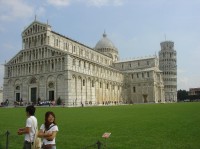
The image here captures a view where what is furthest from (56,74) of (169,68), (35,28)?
(169,68)

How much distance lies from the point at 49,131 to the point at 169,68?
115740 mm

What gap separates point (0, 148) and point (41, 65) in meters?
53.6

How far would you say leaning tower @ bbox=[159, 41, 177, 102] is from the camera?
115500mm

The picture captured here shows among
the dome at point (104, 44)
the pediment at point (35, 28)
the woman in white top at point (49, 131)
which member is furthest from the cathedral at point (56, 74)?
the woman in white top at point (49, 131)

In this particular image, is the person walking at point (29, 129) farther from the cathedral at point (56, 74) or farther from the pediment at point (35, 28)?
the pediment at point (35, 28)

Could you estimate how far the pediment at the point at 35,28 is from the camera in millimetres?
63325

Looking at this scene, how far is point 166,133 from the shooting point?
43.7 ft

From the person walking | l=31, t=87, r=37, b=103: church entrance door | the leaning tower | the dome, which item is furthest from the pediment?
the leaning tower

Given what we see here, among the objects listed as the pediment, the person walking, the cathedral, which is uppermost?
the pediment

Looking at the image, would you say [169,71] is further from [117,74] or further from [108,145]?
[108,145]

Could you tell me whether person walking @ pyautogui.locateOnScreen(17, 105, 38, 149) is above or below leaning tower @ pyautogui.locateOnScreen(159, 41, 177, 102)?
below

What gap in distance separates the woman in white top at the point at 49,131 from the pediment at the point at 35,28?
58.2 m

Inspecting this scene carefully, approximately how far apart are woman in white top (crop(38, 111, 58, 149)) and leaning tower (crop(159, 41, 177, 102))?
111m

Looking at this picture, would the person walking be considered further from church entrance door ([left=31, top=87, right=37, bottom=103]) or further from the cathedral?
church entrance door ([left=31, top=87, right=37, bottom=103])
